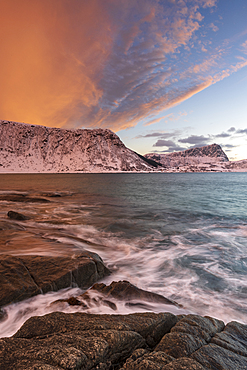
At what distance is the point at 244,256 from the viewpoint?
8.35 meters

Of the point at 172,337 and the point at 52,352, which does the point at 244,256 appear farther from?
the point at 52,352

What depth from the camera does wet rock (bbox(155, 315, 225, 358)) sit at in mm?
2775

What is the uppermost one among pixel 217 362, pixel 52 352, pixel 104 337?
pixel 52 352

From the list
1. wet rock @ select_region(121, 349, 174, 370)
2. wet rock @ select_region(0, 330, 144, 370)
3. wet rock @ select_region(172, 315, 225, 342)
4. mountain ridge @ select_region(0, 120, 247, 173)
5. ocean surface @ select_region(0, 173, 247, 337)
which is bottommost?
ocean surface @ select_region(0, 173, 247, 337)

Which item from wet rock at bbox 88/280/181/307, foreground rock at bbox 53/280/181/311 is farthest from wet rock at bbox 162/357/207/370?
wet rock at bbox 88/280/181/307

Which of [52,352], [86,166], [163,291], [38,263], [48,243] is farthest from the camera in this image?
[86,166]

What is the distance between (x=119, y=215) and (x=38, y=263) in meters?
11.1

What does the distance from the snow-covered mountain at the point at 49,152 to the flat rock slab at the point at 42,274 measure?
176205 millimetres

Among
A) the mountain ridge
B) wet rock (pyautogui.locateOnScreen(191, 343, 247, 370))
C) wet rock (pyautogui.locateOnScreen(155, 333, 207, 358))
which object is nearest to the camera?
wet rock (pyautogui.locateOnScreen(191, 343, 247, 370))

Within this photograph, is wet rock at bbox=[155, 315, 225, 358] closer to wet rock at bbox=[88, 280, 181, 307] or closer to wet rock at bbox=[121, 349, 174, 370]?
wet rock at bbox=[121, 349, 174, 370]

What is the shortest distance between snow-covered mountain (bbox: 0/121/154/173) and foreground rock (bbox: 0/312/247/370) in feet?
587

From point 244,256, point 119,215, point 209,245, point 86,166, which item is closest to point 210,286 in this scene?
point 244,256

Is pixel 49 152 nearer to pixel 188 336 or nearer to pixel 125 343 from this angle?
pixel 125 343

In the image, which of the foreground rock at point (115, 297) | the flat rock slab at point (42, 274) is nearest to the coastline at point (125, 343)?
the foreground rock at point (115, 297)
